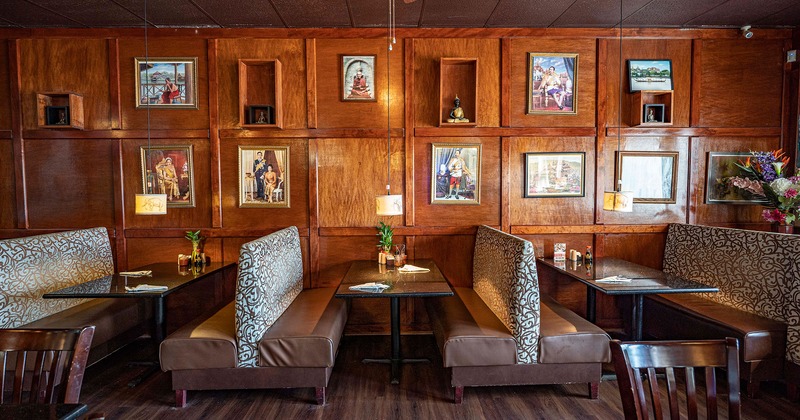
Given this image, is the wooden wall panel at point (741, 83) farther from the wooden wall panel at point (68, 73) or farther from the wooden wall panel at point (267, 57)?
the wooden wall panel at point (68, 73)

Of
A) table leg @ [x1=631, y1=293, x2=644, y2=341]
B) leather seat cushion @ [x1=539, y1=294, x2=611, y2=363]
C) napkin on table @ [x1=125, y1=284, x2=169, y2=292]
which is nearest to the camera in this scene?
leather seat cushion @ [x1=539, y1=294, x2=611, y2=363]

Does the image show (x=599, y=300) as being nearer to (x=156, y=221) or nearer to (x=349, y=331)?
(x=349, y=331)

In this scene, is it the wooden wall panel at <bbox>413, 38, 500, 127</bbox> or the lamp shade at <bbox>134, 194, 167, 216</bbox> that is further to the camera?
the wooden wall panel at <bbox>413, 38, 500, 127</bbox>

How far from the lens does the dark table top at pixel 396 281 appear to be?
9.64 ft

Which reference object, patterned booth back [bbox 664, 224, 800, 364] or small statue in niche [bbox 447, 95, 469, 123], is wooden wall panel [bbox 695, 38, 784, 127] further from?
small statue in niche [bbox 447, 95, 469, 123]

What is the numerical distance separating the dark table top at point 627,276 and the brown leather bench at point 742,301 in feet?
1.26

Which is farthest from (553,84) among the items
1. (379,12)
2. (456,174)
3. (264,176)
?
(264,176)

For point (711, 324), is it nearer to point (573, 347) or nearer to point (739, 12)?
Result: point (573, 347)

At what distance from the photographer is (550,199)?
4.25m

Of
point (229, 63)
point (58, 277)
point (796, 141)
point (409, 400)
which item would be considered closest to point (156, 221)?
point (58, 277)

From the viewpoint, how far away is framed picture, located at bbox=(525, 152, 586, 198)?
13.8 ft

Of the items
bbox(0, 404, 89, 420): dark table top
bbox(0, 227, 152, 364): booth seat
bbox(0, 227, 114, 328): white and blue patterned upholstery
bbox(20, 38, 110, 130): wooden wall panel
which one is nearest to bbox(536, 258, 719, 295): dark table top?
bbox(0, 404, 89, 420): dark table top

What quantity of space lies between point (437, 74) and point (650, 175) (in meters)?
2.61

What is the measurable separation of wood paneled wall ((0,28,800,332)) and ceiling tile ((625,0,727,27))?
0.41ft
